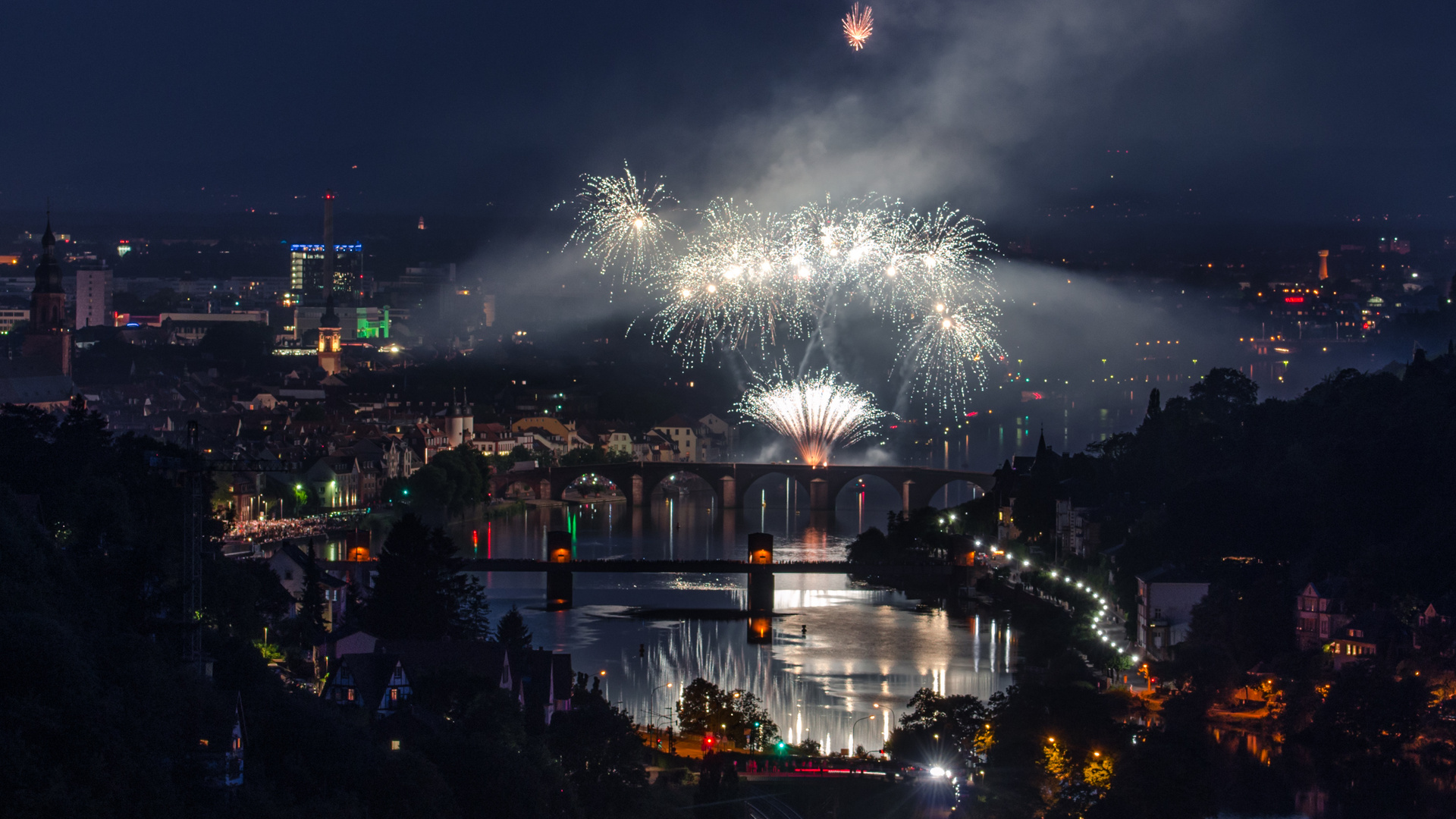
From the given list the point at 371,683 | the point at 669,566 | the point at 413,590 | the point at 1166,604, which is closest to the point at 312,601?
the point at 413,590

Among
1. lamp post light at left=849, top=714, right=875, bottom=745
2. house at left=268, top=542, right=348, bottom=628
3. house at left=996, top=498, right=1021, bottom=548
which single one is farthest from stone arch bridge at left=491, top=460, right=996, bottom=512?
lamp post light at left=849, top=714, right=875, bottom=745

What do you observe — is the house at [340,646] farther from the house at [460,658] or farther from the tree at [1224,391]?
the tree at [1224,391]

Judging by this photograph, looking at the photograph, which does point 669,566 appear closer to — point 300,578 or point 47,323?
point 300,578

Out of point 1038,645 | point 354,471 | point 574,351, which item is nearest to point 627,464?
point 354,471

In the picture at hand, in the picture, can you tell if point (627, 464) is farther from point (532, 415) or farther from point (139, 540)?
point (139, 540)

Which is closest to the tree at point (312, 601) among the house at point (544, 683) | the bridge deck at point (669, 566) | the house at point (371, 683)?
the house at point (544, 683)
